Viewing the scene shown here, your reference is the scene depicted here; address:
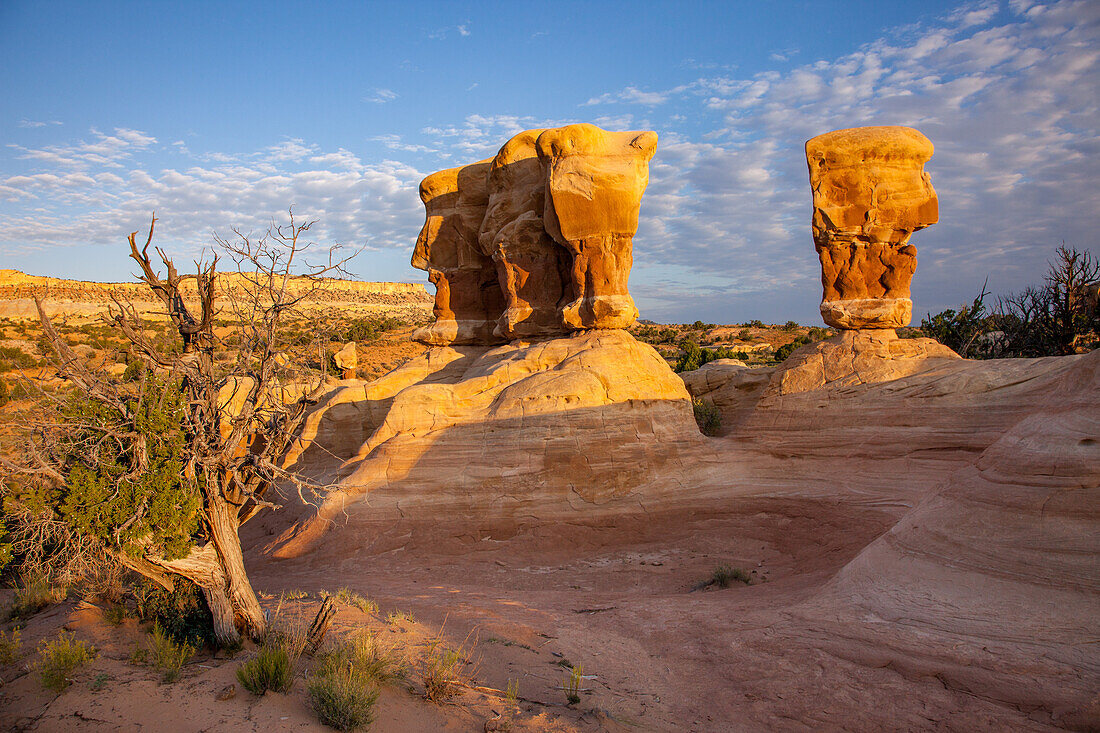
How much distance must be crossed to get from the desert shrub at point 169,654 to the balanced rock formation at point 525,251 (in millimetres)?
10150

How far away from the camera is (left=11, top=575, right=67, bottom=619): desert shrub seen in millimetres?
7188

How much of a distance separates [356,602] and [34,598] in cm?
378

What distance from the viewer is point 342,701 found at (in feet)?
14.9

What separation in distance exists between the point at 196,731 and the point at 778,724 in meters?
4.32

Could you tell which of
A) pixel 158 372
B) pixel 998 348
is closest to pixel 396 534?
pixel 158 372

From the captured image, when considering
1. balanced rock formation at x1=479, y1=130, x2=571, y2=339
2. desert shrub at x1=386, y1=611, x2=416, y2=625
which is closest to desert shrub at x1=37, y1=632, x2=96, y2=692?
desert shrub at x1=386, y1=611, x2=416, y2=625

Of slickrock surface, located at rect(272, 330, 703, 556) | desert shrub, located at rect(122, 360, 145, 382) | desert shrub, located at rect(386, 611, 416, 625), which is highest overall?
desert shrub, located at rect(122, 360, 145, 382)

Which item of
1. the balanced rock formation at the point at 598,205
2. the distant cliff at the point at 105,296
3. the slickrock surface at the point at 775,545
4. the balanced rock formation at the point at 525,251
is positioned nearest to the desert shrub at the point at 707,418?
the slickrock surface at the point at 775,545

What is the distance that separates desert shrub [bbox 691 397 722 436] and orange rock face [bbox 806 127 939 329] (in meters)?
3.71

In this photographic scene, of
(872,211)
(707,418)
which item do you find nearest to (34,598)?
(707,418)

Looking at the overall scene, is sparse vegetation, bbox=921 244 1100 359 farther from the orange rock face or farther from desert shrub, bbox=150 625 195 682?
desert shrub, bbox=150 625 195 682

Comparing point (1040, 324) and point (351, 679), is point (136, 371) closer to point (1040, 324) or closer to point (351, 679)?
point (351, 679)

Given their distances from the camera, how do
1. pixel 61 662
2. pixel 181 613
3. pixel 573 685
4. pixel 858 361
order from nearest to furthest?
pixel 61 662 → pixel 573 685 → pixel 181 613 → pixel 858 361

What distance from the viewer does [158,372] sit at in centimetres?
605
